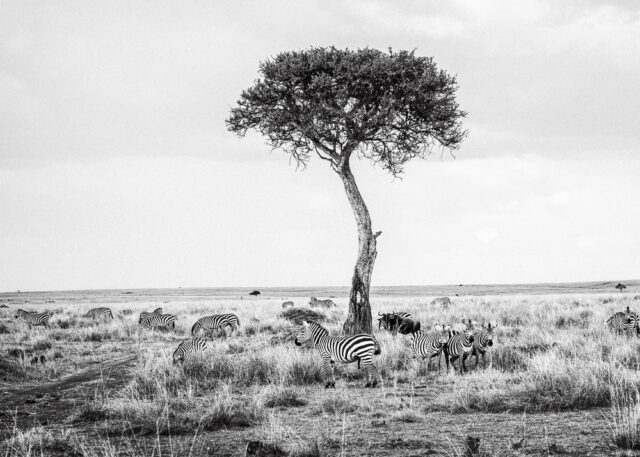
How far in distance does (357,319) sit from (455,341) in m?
6.89

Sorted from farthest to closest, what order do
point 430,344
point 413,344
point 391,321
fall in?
point 391,321, point 413,344, point 430,344

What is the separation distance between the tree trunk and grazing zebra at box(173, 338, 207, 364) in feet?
18.9

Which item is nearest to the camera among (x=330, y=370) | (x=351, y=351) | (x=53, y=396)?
(x=53, y=396)

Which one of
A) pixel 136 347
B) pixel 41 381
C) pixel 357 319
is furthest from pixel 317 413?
pixel 136 347

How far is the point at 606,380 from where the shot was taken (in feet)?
35.9

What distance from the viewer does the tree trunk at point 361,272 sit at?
20.5 metres

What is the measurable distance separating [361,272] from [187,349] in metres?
7.24

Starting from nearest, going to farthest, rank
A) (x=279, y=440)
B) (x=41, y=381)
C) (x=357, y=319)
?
(x=279, y=440) < (x=41, y=381) < (x=357, y=319)

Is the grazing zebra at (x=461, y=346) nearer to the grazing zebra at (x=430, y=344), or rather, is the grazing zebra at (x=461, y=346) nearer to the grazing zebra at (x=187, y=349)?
the grazing zebra at (x=430, y=344)

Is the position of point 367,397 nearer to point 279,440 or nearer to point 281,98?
point 279,440

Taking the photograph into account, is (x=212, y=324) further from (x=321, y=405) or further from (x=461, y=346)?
(x=321, y=405)

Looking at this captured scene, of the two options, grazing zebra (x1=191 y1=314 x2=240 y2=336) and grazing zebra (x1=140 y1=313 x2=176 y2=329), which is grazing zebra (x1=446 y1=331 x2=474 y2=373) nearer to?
grazing zebra (x1=191 y1=314 x2=240 y2=336)

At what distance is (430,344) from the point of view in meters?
14.3

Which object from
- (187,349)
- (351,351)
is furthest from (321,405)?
(187,349)
